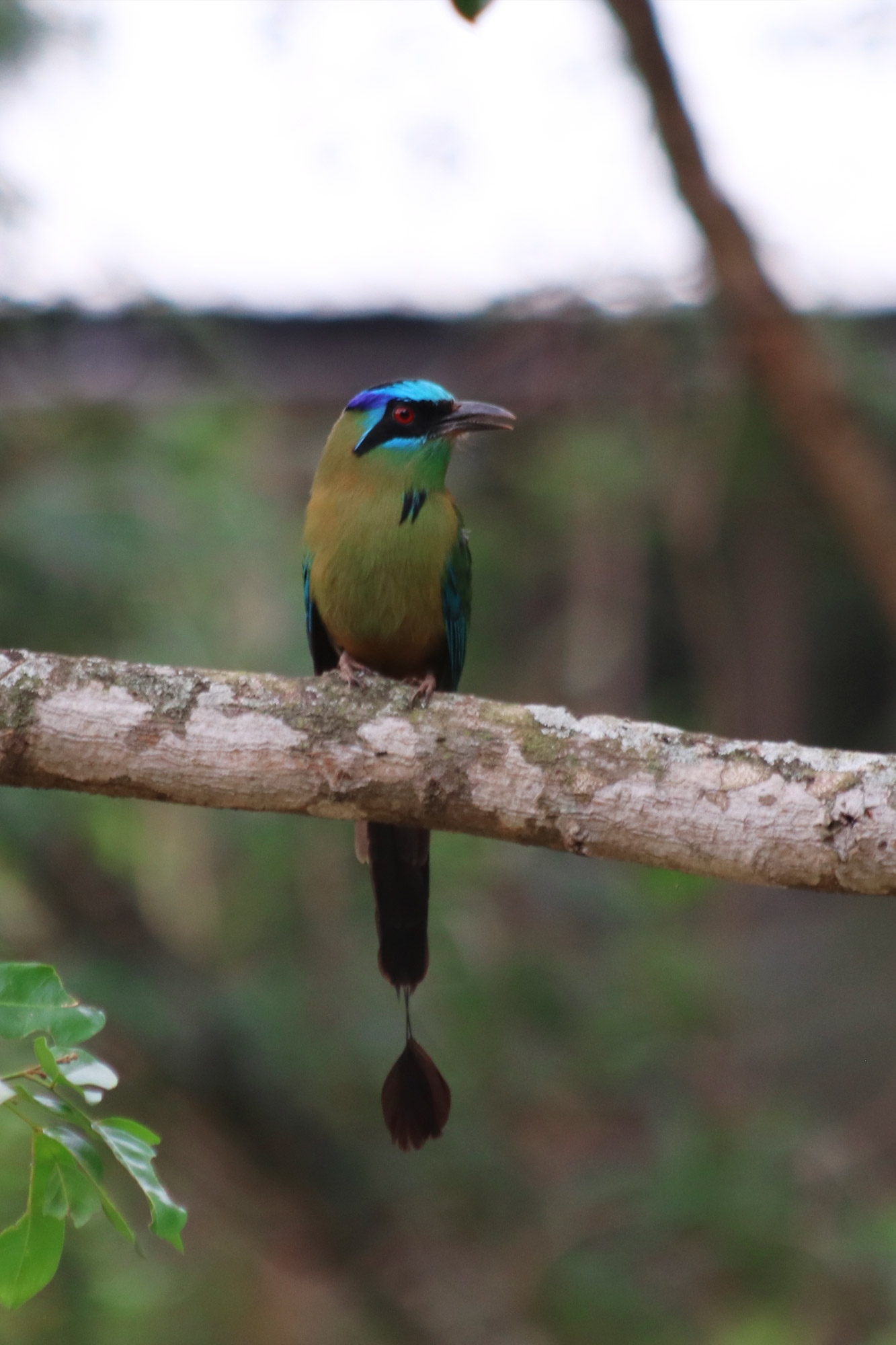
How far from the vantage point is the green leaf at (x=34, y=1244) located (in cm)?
139

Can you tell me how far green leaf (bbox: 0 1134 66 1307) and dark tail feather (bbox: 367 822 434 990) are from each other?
1.21 metres

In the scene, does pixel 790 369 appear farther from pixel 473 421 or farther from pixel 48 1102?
pixel 48 1102

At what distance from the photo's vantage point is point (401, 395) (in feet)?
10.5

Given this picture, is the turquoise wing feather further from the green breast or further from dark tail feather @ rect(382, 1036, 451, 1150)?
dark tail feather @ rect(382, 1036, 451, 1150)

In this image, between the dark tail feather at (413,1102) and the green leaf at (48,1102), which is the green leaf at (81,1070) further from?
the dark tail feather at (413,1102)

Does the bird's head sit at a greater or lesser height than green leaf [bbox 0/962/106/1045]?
greater

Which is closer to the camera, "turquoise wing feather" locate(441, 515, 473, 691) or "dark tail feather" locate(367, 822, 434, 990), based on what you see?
"dark tail feather" locate(367, 822, 434, 990)

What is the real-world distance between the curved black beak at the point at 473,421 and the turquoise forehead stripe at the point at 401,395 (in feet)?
0.17

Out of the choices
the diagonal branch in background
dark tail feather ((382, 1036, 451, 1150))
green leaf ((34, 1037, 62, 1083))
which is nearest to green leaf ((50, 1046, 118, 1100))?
green leaf ((34, 1037, 62, 1083))

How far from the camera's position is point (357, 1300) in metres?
4.87

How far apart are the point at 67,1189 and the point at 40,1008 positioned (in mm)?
192

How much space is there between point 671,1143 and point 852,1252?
64cm

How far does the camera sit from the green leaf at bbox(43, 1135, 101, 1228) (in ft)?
4.65

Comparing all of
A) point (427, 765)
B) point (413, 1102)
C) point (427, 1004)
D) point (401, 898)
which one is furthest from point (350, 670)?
point (427, 1004)
